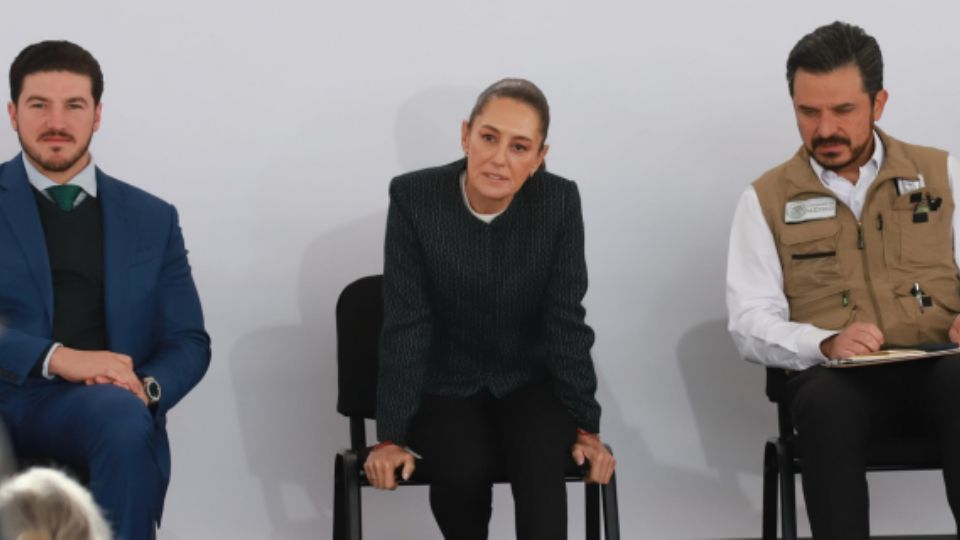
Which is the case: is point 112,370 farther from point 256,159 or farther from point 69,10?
point 69,10

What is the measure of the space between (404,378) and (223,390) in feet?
3.51

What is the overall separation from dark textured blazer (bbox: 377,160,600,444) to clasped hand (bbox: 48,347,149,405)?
53 centimetres

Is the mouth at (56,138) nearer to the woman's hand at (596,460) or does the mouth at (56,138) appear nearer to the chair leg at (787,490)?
the woman's hand at (596,460)

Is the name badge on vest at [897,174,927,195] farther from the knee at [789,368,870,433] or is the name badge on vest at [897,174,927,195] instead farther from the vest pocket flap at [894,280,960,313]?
the knee at [789,368,870,433]

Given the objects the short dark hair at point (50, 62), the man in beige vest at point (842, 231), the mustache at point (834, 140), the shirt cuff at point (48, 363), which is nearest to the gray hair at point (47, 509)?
the shirt cuff at point (48, 363)

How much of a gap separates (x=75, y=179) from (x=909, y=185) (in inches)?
78.7

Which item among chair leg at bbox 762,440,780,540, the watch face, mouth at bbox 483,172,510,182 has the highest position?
mouth at bbox 483,172,510,182

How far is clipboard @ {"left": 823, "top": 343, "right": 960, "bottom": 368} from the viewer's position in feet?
7.88

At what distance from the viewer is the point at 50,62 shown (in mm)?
2779

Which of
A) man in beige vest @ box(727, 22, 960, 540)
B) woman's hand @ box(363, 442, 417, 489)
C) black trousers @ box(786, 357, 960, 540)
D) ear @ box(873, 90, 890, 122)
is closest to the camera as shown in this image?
black trousers @ box(786, 357, 960, 540)

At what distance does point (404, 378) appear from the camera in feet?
8.47

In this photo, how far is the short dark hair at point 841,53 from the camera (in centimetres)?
287

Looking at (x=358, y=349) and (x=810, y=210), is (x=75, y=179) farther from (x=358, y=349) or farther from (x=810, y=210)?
(x=810, y=210)

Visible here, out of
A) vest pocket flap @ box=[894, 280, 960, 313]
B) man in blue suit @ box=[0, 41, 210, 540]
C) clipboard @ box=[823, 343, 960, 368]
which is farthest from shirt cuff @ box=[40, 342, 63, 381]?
vest pocket flap @ box=[894, 280, 960, 313]
